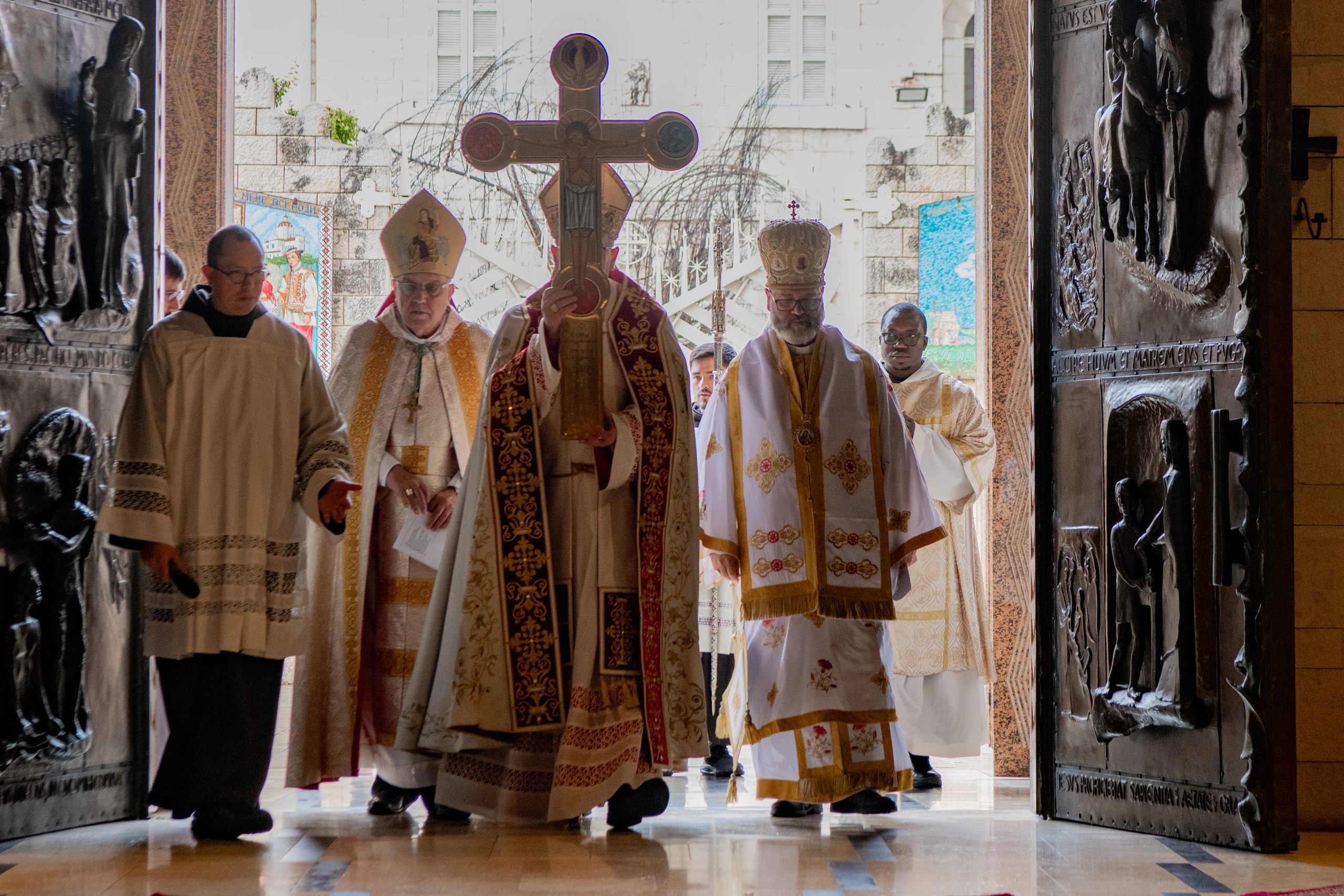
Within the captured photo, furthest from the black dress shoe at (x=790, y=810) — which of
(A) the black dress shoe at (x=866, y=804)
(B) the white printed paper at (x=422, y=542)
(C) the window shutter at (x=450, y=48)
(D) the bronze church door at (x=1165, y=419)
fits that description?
(C) the window shutter at (x=450, y=48)

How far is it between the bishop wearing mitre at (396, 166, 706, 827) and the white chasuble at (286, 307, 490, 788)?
0.28 meters

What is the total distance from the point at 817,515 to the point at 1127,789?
1339 millimetres

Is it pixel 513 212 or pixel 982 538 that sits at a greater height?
pixel 513 212

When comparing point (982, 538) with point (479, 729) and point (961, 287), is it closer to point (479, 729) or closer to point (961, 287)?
point (479, 729)

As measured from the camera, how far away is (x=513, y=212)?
1277 centimetres

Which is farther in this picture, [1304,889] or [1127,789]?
[1127,789]

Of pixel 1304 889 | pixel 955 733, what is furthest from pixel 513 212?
pixel 1304 889

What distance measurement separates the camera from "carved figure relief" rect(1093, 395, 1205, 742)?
4.60 metres

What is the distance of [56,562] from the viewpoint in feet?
15.3

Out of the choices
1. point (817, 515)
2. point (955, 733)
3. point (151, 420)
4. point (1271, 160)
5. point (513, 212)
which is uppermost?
point (513, 212)

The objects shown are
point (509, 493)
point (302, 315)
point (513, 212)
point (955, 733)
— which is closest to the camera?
point (509, 493)

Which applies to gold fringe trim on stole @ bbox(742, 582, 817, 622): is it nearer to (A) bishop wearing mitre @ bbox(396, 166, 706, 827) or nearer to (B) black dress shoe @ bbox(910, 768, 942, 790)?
(A) bishop wearing mitre @ bbox(396, 166, 706, 827)

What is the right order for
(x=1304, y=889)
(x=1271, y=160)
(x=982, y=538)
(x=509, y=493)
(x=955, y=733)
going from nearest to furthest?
(x=1304, y=889)
(x=1271, y=160)
(x=509, y=493)
(x=955, y=733)
(x=982, y=538)

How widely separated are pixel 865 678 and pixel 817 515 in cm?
56
